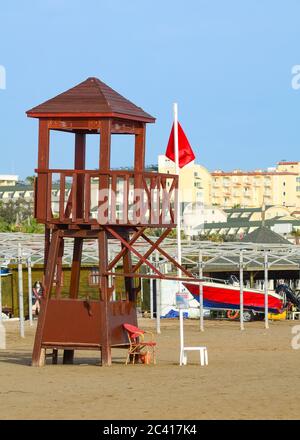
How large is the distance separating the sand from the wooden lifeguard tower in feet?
2.23

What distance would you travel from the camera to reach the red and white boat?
1614 inches

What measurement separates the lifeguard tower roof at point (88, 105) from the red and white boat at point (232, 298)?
18842 mm

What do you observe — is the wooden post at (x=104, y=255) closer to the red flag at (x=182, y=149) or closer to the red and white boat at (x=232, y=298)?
the red flag at (x=182, y=149)

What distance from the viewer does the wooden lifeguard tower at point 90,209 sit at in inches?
870

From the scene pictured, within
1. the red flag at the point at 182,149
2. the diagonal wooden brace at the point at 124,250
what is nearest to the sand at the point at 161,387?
the diagonal wooden brace at the point at 124,250

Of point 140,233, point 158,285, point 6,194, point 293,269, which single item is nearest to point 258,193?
point 6,194

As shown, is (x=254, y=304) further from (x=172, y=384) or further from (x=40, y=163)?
(x=172, y=384)

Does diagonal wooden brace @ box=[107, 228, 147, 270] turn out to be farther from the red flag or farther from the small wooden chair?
the red flag

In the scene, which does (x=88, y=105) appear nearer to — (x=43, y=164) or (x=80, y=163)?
(x=43, y=164)

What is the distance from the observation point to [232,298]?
41.8m

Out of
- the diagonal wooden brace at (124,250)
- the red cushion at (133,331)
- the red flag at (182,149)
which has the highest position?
the red flag at (182,149)

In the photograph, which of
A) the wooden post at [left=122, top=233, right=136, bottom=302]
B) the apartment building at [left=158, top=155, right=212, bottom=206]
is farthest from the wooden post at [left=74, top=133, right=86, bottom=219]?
the apartment building at [left=158, top=155, right=212, bottom=206]

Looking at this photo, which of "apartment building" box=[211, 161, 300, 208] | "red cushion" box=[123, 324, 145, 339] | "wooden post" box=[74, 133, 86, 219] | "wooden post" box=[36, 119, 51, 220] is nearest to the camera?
"wooden post" box=[36, 119, 51, 220]

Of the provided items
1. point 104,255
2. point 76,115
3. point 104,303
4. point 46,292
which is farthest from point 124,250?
point 76,115
